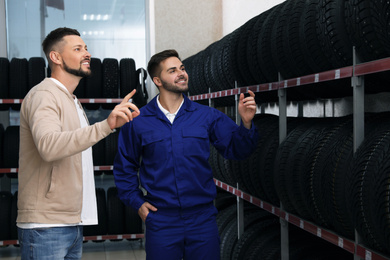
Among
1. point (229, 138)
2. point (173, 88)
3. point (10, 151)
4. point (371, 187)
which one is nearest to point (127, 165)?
point (173, 88)

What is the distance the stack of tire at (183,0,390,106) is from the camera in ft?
6.97

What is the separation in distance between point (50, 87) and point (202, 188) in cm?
114

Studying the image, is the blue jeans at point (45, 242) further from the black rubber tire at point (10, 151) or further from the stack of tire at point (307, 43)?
the black rubber tire at point (10, 151)

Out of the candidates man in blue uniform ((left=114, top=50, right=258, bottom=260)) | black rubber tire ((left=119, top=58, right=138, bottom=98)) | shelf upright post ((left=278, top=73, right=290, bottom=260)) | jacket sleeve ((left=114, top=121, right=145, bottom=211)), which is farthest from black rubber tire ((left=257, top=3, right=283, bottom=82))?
black rubber tire ((left=119, top=58, right=138, bottom=98))

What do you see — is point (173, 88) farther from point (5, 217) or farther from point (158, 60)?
point (5, 217)

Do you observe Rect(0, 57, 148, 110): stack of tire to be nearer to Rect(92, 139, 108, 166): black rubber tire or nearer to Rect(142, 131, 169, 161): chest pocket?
Rect(92, 139, 108, 166): black rubber tire

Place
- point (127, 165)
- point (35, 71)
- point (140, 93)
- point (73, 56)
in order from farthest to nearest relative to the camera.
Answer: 1. point (140, 93)
2. point (35, 71)
3. point (127, 165)
4. point (73, 56)

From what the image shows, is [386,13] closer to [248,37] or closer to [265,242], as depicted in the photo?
[248,37]

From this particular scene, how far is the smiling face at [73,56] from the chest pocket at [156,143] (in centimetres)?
59

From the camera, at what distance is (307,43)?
8.87ft

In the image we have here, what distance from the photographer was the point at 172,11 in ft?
23.9

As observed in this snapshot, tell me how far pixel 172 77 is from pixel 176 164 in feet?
1.96

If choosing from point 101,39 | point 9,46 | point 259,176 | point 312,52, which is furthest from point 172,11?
point 312,52

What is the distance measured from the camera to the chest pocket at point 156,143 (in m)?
2.98
